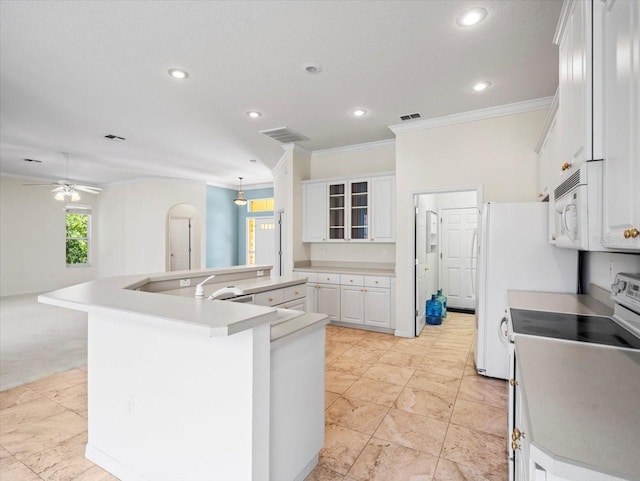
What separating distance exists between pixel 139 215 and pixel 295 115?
21.1ft

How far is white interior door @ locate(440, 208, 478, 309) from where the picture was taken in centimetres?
597

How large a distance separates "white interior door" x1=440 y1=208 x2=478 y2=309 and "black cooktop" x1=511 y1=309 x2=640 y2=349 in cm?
422

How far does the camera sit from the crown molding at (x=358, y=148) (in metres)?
5.12

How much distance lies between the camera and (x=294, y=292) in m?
3.71

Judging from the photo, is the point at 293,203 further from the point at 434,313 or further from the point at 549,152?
the point at 549,152

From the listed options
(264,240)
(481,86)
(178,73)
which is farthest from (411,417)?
(264,240)

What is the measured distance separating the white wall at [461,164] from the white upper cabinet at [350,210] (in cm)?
33

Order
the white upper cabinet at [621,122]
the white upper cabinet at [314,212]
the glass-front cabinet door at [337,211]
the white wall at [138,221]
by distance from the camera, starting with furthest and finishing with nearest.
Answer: the white wall at [138,221], the white upper cabinet at [314,212], the glass-front cabinet door at [337,211], the white upper cabinet at [621,122]

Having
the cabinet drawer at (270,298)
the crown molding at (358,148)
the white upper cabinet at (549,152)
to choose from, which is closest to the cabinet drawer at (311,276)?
the cabinet drawer at (270,298)

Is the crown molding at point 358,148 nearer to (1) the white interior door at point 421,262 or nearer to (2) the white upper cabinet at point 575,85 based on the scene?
(1) the white interior door at point 421,262

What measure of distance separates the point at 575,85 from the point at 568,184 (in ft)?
1.50

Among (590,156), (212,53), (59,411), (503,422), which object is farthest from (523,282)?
(59,411)

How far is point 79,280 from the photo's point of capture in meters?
8.95

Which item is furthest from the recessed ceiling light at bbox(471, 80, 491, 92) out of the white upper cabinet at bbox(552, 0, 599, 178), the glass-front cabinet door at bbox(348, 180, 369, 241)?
the glass-front cabinet door at bbox(348, 180, 369, 241)
